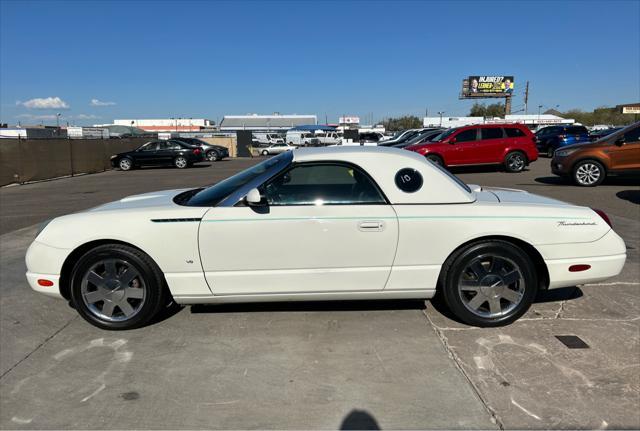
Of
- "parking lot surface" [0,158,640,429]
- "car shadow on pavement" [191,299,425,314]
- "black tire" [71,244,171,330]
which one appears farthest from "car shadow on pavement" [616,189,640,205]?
"black tire" [71,244,171,330]

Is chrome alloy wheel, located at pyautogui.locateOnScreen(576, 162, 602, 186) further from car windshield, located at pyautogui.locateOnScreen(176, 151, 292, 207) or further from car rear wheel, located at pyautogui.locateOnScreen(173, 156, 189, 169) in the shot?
car rear wheel, located at pyautogui.locateOnScreen(173, 156, 189, 169)

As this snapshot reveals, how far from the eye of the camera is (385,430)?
8.31ft

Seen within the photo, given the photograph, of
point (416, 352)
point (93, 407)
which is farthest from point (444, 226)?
point (93, 407)

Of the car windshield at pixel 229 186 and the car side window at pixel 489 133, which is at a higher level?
the car side window at pixel 489 133

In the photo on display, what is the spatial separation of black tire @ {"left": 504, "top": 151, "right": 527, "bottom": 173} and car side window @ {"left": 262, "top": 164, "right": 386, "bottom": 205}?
1405cm

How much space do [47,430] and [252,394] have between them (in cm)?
114

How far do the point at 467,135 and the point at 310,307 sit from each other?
45.5 feet

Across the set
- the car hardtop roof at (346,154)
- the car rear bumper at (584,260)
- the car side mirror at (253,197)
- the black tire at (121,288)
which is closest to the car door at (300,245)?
the car side mirror at (253,197)

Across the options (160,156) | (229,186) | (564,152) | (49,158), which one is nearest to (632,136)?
(564,152)

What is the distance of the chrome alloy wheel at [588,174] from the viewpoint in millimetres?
11859

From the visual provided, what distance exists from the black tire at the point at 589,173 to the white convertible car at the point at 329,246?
939 centimetres

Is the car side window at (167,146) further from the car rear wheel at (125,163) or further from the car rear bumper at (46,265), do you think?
the car rear bumper at (46,265)

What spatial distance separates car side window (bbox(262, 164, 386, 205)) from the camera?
3.66 m

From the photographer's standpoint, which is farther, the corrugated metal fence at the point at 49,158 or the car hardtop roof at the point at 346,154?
the corrugated metal fence at the point at 49,158
